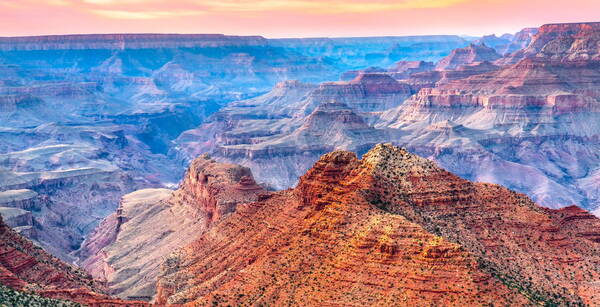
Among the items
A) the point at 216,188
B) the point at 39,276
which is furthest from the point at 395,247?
the point at 216,188

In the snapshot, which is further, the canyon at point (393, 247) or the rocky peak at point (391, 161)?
the rocky peak at point (391, 161)

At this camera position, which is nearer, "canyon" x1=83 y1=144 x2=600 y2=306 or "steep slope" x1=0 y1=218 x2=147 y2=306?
"canyon" x1=83 y1=144 x2=600 y2=306

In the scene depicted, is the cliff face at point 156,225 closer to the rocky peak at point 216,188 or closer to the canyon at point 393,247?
the rocky peak at point 216,188

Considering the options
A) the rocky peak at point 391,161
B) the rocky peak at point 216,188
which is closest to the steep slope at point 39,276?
the rocky peak at point 391,161

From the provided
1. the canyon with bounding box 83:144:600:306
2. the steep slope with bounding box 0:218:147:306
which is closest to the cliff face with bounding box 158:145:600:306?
the canyon with bounding box 83:144:600:306

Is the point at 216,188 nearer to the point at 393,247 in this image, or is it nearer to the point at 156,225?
the point at 156,225

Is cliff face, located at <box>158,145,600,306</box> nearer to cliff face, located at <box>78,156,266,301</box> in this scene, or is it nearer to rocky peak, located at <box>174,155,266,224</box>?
rocky peak, located at <box>174,155,266,224</box>
